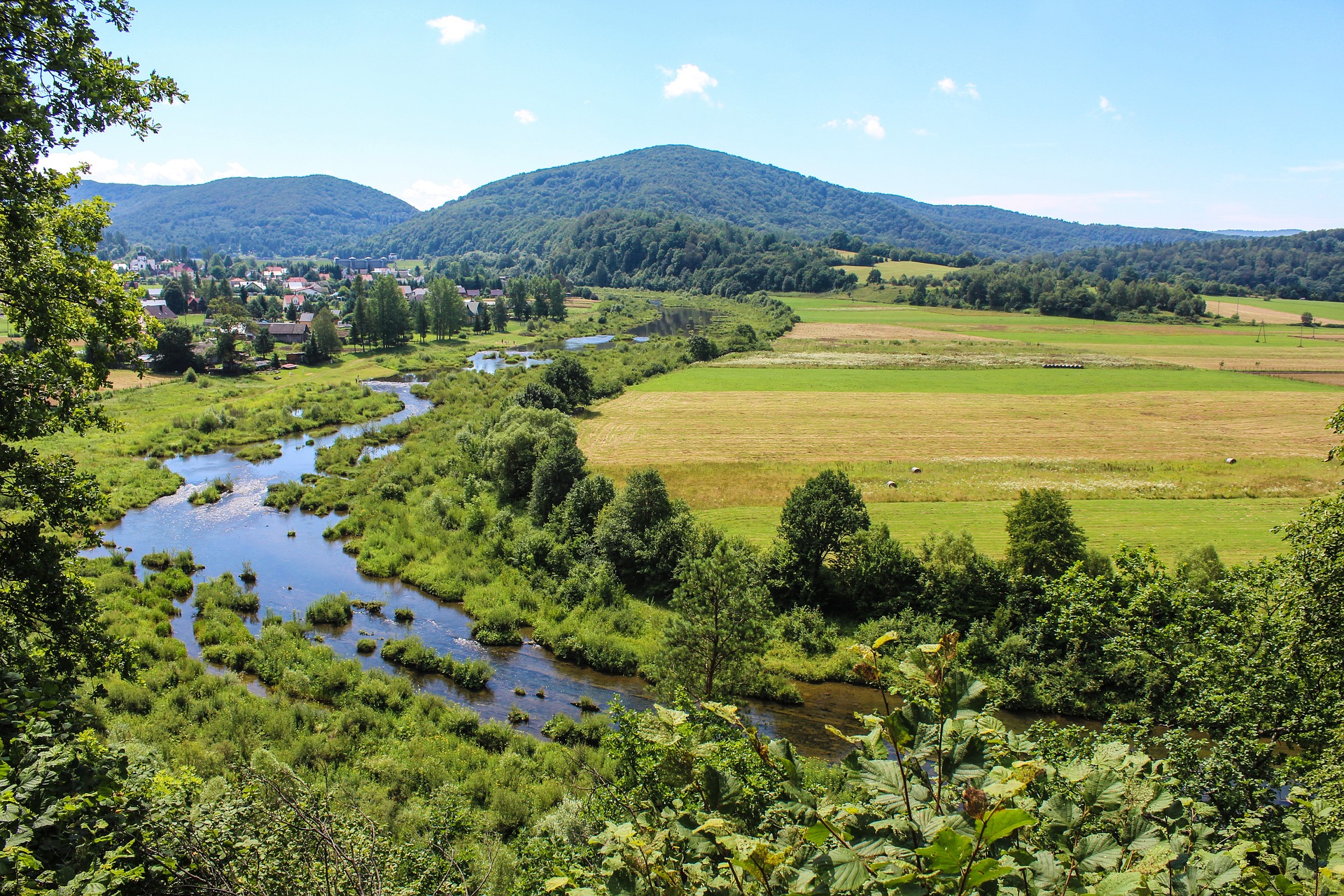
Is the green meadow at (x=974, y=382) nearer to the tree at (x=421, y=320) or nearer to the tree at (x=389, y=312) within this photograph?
the tree at (x=389, y=312)

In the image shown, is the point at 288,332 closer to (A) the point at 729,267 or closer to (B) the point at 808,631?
(B) the point at 808,631

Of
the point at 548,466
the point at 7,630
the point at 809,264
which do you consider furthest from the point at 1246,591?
the point at 809,264

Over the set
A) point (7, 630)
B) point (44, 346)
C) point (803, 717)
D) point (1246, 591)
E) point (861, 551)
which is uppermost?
point (44, 346)

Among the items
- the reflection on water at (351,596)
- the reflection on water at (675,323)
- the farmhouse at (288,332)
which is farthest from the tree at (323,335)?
the reflection on water at (675,323)

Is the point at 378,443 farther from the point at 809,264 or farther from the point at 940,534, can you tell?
the point at 809,264

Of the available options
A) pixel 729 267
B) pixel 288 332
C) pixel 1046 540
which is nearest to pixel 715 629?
pixel 1046 540

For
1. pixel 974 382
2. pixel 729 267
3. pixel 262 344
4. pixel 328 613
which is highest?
pixel 729 267
